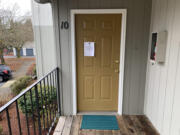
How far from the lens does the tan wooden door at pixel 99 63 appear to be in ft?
7.23

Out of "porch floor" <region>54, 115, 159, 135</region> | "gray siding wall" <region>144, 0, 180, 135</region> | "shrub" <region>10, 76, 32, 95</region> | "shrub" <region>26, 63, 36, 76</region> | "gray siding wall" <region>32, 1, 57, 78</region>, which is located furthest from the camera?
"shrub" <region>26, 63, 36, 76</region>

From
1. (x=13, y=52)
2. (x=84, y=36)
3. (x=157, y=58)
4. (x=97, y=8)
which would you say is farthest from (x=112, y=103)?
(x=13, y=52)

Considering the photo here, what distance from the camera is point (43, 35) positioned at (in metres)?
3.68

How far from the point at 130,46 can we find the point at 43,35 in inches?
108

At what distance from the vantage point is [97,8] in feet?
6.75

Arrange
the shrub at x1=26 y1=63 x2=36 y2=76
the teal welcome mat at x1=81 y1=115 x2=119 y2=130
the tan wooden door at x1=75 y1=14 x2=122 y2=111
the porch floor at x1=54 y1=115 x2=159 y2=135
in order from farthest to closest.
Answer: the shrub at x1=26 y1=63 x2=36 y2=76
the tan wooden door at x1=75 y1=14 x2=122 y2=111
the teal welcome mat at x1=81 y1=115 x2=119 y2=130
the porch floor at x1=54 y1=115 x2=159 y2=135

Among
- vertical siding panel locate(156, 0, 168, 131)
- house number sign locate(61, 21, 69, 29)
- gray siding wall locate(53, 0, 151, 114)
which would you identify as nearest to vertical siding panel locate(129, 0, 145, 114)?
gray siding wall locate(53, 0, 151, 114)

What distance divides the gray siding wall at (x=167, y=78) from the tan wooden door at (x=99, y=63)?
2.08 ft

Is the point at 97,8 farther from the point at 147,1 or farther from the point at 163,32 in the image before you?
the point at 163,32

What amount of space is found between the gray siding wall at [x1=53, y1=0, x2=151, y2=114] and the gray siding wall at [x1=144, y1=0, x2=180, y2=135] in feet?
0.58

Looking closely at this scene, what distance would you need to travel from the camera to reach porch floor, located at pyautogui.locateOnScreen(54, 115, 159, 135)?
1.93 m

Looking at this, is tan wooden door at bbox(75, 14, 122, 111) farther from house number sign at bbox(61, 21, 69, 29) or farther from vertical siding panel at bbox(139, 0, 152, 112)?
vertical siding panel at bbox(139, 0, 152, 112)

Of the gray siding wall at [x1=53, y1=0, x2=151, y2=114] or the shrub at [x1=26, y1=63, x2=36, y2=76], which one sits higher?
the gray siding wall at [x1=53, y1=0, x2=151, y2=114]

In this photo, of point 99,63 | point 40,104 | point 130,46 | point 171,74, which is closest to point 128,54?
point 130,46
